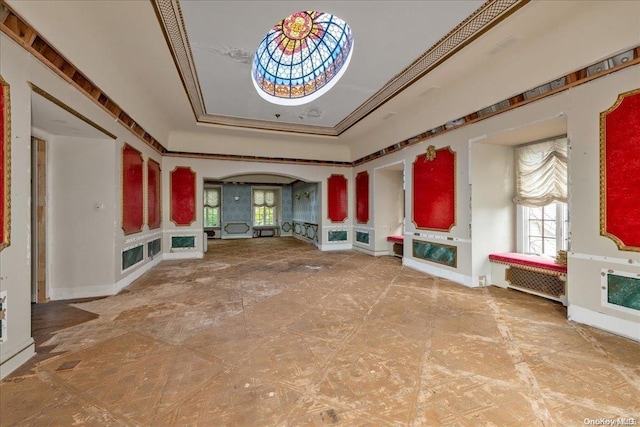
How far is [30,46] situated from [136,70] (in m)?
1.77

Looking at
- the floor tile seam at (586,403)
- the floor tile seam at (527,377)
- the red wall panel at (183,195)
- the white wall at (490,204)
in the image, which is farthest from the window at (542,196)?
the red wall panel at (183,195)

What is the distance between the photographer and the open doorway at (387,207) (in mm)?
8344

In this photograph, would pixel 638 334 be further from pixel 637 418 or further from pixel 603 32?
pixel 603 32

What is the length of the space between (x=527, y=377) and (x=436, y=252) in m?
3.69

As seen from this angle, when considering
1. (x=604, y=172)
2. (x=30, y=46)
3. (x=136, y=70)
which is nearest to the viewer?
(x=30, y=46)

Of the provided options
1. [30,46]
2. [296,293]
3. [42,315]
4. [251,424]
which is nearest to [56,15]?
[30,46]

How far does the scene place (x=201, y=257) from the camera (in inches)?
319

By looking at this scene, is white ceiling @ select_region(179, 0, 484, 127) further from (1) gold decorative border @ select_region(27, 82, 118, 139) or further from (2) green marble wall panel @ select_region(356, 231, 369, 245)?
(2) green marble wall panel @ select_region(356, 231, 369, 245)

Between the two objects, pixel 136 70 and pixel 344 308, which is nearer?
pixel 344 308

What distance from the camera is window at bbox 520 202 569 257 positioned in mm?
4464

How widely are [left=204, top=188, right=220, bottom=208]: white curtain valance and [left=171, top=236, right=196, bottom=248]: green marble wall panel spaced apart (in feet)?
20.1

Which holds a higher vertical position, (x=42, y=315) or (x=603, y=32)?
(x=603, y=32)

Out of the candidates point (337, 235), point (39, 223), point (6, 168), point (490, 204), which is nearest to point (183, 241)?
point (39, 223)

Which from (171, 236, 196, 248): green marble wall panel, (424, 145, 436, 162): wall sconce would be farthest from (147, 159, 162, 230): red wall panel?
(424, 145, 436, 162): wall sconce
